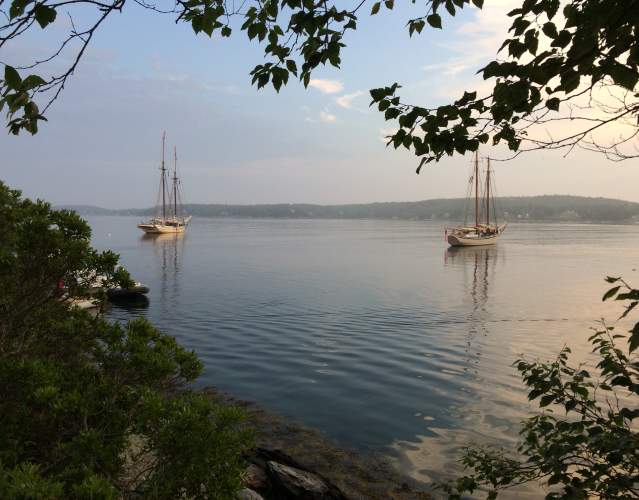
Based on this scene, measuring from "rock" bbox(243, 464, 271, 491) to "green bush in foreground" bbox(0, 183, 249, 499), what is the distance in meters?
2.53

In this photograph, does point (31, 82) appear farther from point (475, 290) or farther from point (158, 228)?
point (158, 228)

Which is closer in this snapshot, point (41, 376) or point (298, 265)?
point (41, 376)

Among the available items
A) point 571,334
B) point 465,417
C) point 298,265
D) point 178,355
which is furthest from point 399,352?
Result: point 298,265

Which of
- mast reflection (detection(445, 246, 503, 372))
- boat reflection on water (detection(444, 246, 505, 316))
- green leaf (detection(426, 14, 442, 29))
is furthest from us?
boat reflection on water (detection(444, 246, 505, 316))

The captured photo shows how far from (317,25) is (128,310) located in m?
27.1

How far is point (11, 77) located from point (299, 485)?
731cm

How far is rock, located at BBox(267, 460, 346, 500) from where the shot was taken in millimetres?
7812

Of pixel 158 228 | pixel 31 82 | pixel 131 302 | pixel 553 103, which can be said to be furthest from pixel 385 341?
pixel 158 228

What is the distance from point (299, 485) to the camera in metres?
7.90

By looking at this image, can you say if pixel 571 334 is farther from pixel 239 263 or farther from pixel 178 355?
pixel 239 263

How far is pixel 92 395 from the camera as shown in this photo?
4.99 metres

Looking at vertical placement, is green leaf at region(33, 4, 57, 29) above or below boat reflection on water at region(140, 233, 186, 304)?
above

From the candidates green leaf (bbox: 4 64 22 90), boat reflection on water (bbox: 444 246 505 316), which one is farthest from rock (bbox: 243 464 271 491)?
boat reflection on water (bbox: 444 246 505 316)

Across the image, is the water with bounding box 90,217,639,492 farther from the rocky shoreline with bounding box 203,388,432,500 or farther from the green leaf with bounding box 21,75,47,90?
the green leaf with bounding box 21,75,47,90
